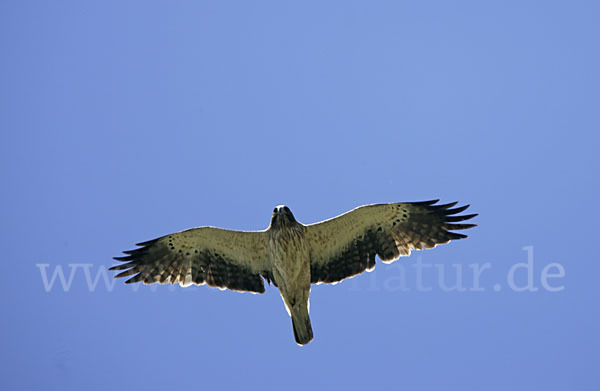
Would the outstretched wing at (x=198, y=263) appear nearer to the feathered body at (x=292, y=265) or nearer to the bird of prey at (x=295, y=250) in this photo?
the bird of prey at (x=295, y=250)

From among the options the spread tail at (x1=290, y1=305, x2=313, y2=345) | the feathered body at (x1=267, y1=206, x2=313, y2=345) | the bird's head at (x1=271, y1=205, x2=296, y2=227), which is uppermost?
the bird's head at (x1=271, y1=205, x2=296, y2=227)

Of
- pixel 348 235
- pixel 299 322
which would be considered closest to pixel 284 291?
pixel 299 322

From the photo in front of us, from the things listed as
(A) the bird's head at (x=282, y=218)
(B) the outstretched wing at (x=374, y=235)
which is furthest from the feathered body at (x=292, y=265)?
(B) the outstretched wing at (x=374, y=235)

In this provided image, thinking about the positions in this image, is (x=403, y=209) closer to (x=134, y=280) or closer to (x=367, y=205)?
(x=367, y=205)

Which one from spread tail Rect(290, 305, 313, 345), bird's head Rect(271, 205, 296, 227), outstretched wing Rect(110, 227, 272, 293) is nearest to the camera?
bird's head Rect(271, 205, 296, 227)

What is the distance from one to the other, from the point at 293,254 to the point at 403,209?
1.85 m

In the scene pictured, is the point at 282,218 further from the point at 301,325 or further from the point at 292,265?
the point at 301,325

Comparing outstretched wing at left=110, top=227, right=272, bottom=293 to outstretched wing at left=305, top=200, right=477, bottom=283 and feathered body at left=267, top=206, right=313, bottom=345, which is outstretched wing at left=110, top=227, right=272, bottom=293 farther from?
outstretched wing at left=305, top=200, right=477, bottom=283

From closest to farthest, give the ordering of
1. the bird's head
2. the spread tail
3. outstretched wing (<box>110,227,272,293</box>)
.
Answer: the bird's head < the spread tail < outstretched wing (<box>110,227,272,293</box>)

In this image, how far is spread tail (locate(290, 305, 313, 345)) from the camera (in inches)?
432

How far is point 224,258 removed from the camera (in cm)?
1150

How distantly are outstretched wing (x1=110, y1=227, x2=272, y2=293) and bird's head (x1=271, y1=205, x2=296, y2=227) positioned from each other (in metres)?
0.69

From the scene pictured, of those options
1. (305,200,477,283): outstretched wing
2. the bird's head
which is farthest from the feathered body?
(305,200,477,283): outstretched wing

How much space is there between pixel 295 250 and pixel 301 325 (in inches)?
45.2
